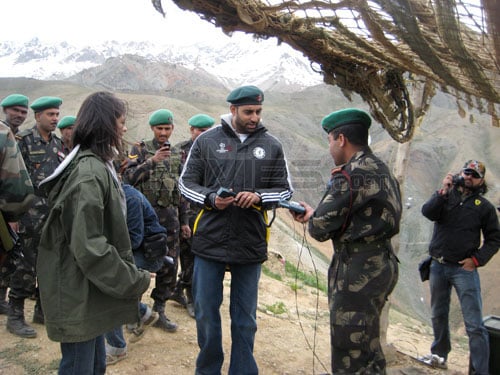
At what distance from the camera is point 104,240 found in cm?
192

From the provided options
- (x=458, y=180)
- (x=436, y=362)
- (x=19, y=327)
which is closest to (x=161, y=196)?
(x=19, y=327)

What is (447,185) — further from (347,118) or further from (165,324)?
(165,324)

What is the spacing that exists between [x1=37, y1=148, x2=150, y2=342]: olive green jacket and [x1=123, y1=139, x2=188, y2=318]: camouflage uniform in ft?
5.83

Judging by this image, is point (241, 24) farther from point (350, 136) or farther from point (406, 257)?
point (406, 257)

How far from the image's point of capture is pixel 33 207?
3.72m

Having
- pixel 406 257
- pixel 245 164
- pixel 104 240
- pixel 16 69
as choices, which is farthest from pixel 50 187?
pixel 16 69

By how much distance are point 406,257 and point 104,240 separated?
2585 centimetres

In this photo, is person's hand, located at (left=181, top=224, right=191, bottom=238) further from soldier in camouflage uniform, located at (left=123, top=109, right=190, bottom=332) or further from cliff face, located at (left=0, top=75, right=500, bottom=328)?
cliff face, located at (left=0, top=75, right=500, bottom=328)

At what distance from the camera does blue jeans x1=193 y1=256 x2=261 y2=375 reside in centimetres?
281

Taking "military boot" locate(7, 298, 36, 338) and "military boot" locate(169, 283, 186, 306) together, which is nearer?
"military boot" locate(7, 298, 36, 338)

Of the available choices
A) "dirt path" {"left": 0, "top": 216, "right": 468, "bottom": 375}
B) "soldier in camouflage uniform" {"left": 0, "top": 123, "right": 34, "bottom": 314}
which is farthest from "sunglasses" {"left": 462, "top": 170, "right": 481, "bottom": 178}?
"soldier in camouflage uniform" {"left": 0, "top": 123, "right": 34, "bottom": 314}

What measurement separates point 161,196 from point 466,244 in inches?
108

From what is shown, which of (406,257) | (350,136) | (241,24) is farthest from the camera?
(406,257)

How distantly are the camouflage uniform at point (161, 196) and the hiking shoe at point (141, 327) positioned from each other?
0.30 feet
